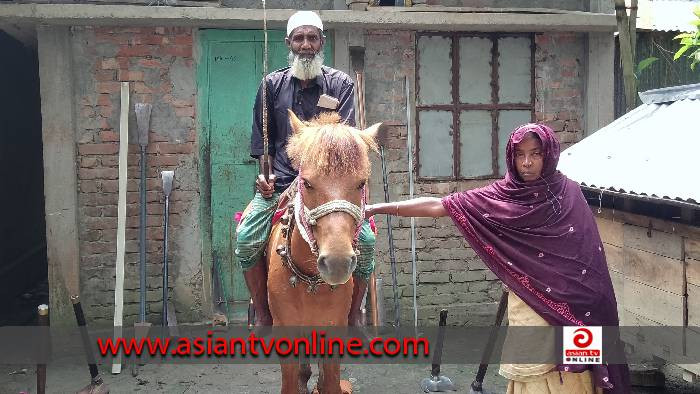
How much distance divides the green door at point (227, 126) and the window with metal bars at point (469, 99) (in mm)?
1178

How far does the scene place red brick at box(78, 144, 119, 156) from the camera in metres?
5.77

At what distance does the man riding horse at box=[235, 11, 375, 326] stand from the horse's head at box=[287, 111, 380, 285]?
0.72 metres

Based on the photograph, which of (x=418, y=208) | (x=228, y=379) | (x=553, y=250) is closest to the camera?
(x=553, y=250)

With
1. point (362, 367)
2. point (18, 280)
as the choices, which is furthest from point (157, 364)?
point (18, 280)

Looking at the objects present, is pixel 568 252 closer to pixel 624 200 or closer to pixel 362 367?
pixel 624 200

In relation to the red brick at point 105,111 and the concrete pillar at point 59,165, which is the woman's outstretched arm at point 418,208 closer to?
the red brick at point 105,111

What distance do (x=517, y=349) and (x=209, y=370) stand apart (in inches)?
128

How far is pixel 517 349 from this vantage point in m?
2.95

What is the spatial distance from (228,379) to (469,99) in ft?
12.4

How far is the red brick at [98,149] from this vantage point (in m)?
5.77

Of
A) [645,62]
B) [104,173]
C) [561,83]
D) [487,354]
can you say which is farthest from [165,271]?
[645,62]

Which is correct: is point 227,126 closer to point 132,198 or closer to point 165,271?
point 132,198

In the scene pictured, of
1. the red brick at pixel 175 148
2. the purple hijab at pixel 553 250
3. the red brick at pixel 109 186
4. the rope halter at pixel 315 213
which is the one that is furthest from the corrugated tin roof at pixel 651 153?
the red brick at pixel 109 186

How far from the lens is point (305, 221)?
259 cm
